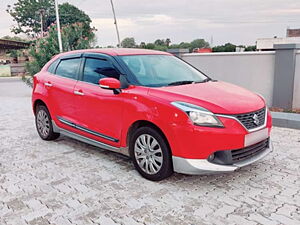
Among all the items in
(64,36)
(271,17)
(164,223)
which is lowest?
(164,223)

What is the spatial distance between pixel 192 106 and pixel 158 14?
25748mm

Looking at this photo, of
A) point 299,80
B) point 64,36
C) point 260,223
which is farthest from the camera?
point 64,36

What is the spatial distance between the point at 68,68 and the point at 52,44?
7.64m

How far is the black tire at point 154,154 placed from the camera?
3.49 meters

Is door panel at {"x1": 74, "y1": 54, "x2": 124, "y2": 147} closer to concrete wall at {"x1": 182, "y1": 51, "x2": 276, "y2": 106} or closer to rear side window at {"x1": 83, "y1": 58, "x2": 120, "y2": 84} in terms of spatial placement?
rear side window at {"x1": 83, "y1": 58, "x2": 120, "y2": 84}

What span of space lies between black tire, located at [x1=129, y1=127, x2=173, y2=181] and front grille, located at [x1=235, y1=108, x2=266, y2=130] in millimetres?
896

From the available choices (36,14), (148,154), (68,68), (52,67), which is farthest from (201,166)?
(36,14)

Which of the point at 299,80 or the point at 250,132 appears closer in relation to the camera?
the point at 250,132

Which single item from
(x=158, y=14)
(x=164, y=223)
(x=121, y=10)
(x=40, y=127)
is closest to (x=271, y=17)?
(x=158, y=14)

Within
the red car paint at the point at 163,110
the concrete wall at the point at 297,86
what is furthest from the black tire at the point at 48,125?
the concrete wall at the point at 297,86

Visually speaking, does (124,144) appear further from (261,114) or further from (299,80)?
(299,80)

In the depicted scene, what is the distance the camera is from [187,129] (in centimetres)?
326

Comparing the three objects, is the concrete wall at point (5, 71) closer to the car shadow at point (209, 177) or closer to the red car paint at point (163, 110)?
the red car paint at point (163, 110)

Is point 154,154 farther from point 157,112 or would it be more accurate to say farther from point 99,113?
point 99,113
